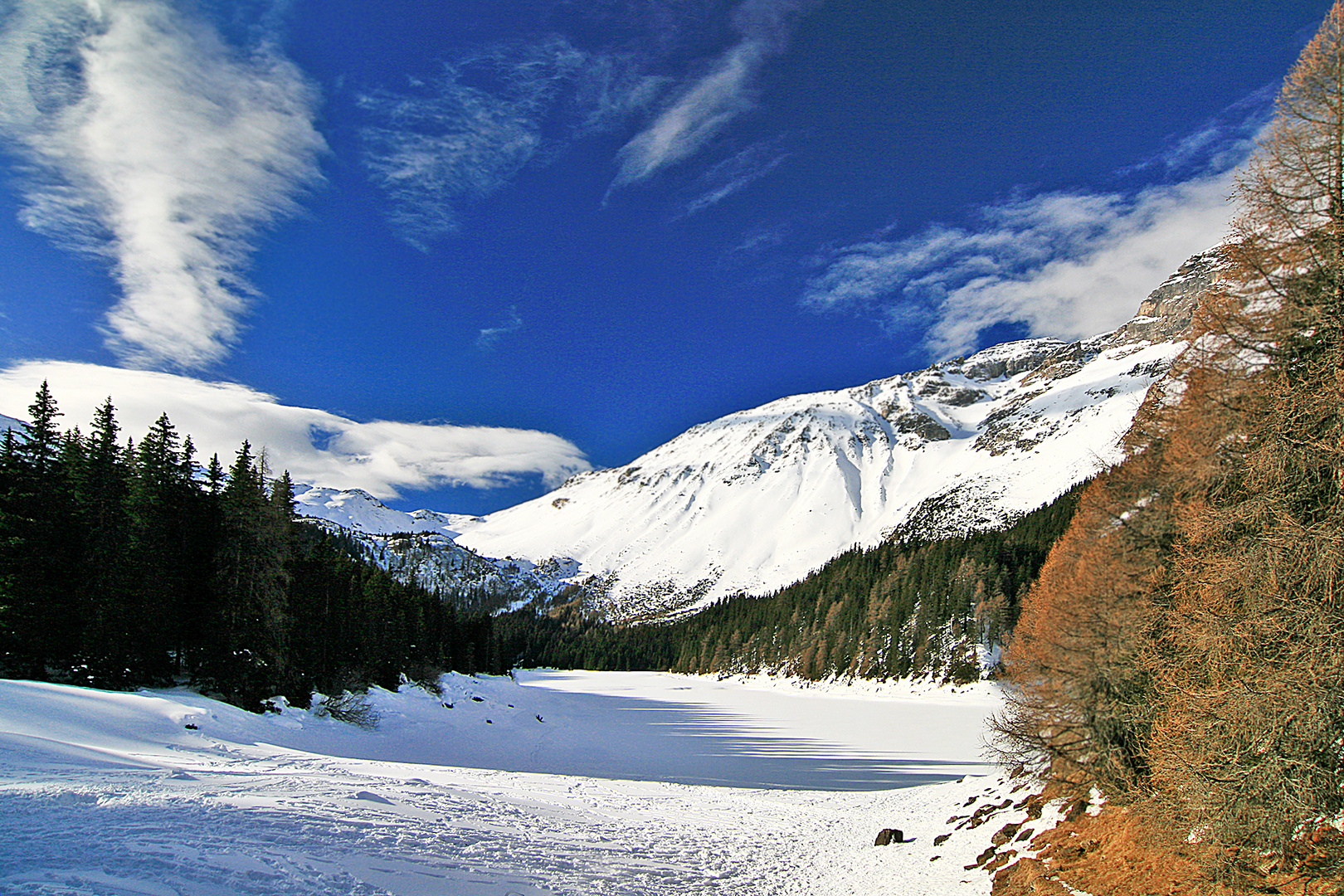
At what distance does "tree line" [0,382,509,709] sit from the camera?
24734mm

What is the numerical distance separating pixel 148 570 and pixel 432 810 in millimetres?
23690

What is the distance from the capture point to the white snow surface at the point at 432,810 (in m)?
7.47

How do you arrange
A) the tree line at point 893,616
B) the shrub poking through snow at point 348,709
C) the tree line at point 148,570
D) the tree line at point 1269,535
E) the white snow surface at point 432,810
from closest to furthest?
the tree line at point 1269,535 < the white snow surface at point 432,810 < the tree line at point 148,570 < the shrub poking through snow at point 348,709 < the tree line at point 893,616

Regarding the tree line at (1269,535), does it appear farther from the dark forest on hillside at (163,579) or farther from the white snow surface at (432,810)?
the dark forest on hillside at (163,579)

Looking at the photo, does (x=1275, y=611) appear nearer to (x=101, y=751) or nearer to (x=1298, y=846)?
(x=1298, y=846)

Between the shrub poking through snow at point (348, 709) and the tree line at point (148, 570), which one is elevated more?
the tree line at point (148, 570)

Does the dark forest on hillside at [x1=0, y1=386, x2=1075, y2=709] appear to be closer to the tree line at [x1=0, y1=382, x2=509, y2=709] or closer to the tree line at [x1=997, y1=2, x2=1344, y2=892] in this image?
the tree line at [x1=0, y1=382, x2=509, y2=709]

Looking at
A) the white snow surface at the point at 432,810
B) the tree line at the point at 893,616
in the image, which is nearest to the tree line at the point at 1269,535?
the white snow surface at the point at 432,810

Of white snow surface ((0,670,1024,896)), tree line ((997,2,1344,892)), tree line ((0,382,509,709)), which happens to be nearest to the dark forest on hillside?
tree line ((0,382,509,709))

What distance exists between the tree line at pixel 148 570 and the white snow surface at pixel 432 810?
357 cm

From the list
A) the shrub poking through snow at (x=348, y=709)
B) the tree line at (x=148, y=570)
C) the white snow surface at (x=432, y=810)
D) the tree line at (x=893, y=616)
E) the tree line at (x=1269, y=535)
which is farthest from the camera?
the tree line at (x=893, y=616)

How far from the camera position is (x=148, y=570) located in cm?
2677

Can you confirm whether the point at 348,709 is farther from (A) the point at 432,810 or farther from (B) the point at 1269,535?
(B) the point at 1269,535

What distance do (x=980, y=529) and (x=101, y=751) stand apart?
170 metres
